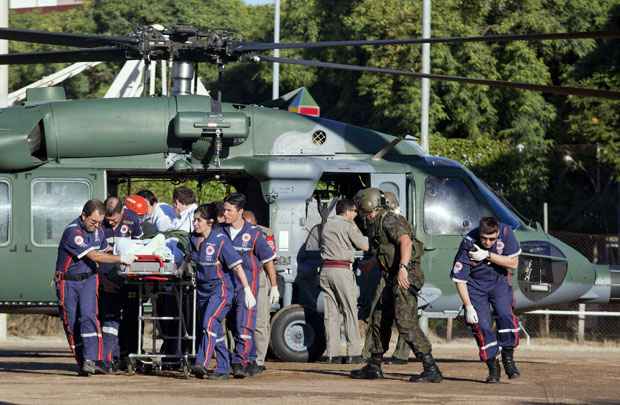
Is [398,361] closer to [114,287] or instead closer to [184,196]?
[184,196]

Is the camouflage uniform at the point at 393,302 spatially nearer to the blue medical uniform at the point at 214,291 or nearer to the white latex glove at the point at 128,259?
the blue medical uniform at the point at 214,291

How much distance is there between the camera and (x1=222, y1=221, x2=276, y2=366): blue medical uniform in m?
13.8

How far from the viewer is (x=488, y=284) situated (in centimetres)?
1323

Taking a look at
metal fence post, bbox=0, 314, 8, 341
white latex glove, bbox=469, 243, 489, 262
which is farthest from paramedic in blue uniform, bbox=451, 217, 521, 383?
metal fence post, bbox=0, 314, 8, 341

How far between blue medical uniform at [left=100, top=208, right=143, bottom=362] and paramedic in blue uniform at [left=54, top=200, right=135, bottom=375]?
0.80 feet

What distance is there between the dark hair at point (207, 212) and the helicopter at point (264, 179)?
2.28m

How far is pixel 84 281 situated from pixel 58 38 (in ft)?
8.15

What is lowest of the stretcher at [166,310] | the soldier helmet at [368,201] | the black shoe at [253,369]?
the black shoe at [253,369]

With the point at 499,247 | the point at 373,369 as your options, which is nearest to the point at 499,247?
the point at 499,247

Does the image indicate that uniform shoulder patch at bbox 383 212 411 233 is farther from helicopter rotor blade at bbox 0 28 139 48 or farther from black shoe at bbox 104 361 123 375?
helicopter rotor blade at bbox 0 28 139 48

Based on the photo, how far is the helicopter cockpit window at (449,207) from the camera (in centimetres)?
1683

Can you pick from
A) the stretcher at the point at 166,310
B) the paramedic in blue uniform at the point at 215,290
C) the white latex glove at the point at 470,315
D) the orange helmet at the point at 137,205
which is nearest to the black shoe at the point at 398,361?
the stretcher at the point at 166,310

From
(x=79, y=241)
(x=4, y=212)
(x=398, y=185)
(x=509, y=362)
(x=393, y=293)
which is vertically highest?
(x=398, y=185)

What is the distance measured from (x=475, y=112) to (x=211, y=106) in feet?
64.6
